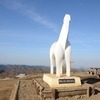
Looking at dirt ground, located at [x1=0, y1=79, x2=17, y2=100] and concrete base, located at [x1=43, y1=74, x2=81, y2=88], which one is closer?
concrete base, located at [x1=43, y1=74, x2=81, y2=88]

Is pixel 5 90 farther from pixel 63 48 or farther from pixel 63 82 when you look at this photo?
pixel 63 48

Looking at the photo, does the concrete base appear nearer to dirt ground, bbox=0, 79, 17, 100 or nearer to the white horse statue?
the white horse statue

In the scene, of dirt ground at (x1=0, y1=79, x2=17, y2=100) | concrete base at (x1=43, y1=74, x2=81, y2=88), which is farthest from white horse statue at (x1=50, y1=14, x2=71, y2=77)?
dirt ground at (x1=0, y1=79, x2=17, y2=100)

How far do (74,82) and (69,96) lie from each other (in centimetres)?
110

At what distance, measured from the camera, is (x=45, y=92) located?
714 cm

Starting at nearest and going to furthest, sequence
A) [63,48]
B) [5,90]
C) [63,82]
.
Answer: [63,82]
[63,48]
[5,90]

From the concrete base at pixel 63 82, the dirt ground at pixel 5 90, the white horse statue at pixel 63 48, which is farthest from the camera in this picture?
the white horse statue at pixel 63 48

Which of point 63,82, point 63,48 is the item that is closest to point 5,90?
point 63,82

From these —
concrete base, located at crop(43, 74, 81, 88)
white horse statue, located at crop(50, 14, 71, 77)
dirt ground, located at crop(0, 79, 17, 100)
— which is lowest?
dirt ground, located at crop(0, 79, 17, 100)

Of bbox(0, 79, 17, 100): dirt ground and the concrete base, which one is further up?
the concrete base

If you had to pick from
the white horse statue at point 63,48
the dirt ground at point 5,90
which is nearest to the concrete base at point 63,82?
the white horse statue at point 63,48

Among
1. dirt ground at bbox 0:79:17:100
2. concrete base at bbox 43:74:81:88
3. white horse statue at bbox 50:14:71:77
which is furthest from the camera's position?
white horse statue at bbox 50:14:71:77

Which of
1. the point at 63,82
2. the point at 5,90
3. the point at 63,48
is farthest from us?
the point at 5,90

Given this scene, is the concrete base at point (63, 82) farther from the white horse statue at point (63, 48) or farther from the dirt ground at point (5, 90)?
the dirt ground at point (5, 90)
